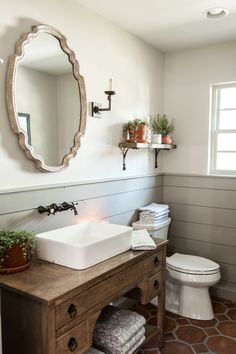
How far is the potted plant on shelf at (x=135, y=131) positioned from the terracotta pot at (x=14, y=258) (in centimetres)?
137

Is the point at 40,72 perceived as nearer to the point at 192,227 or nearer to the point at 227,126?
the point at 227,126

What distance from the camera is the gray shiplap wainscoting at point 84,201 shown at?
1.71 metres

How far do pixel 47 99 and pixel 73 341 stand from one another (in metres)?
1.37

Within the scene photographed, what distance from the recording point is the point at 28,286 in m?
1.37

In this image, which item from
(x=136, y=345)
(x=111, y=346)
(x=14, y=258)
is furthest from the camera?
(x=136, y=345)

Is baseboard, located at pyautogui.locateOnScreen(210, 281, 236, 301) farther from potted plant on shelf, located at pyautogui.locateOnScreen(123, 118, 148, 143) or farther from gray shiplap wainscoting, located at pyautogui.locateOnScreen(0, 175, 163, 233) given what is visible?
potted plant on shelf, located at pyautogui.locateOnScreen(123, 118, 148, 143)

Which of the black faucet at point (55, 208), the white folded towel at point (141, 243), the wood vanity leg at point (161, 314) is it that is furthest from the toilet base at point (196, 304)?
the black faucet at point (55, 208)

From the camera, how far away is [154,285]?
2.05 meters

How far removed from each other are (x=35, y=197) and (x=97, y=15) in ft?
4.68

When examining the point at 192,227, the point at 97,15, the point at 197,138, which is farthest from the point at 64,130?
the point at 192,227

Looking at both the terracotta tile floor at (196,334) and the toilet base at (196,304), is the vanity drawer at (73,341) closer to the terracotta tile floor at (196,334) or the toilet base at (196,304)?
the terracotta tile floor at (196,334)

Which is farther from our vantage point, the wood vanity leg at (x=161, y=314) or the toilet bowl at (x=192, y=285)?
the toilet bowl at (x=192, y=285)

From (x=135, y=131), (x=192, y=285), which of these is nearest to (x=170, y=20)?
(x=135, y=131)

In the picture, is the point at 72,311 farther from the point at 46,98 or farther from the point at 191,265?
the point at 191,265
